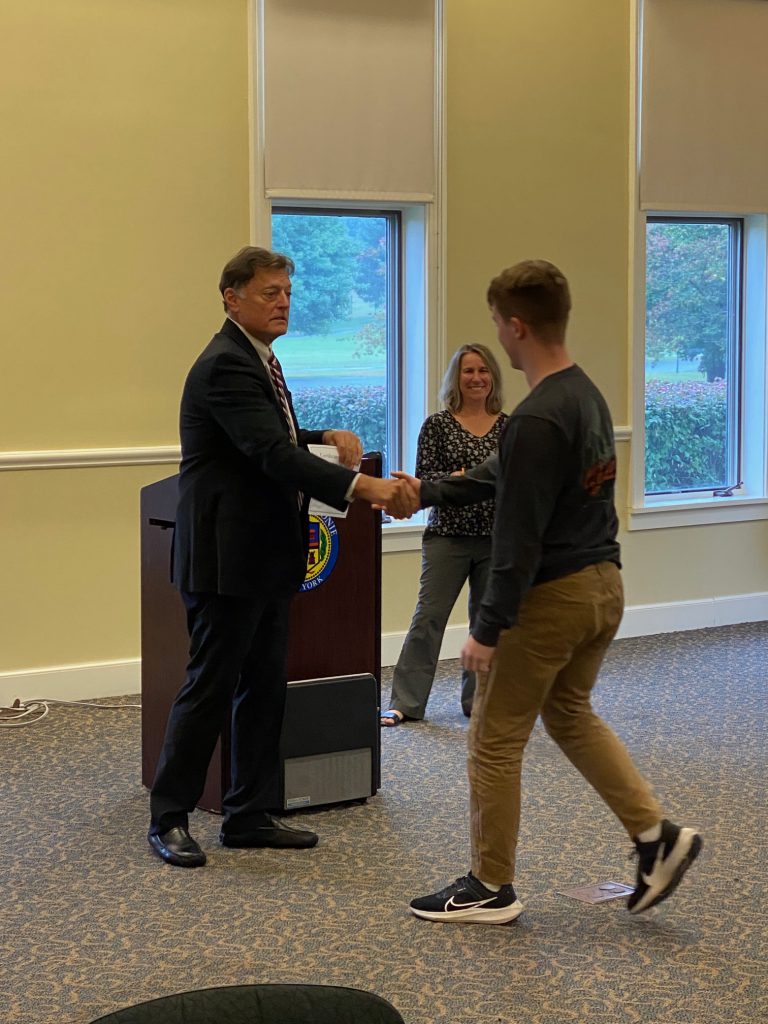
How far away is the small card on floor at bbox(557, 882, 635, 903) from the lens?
3270 millimetres

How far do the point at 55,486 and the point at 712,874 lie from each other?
3045mm

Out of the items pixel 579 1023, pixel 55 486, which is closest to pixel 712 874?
pixel 579 1023

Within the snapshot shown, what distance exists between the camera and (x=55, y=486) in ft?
17.3

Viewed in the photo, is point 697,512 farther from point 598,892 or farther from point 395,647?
point 598,892

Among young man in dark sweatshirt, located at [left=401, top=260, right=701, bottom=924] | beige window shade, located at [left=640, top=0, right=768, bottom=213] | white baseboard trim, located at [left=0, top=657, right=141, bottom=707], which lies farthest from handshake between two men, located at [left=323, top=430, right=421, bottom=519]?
beige window shade, located at [left=640, top=0, right=768, bottom=213]

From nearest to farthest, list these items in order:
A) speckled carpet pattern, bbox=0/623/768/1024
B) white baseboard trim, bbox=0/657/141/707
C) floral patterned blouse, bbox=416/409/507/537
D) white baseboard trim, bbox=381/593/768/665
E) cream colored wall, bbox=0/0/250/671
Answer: speckled carpet pattern, bbox=0/623/768/1024, floral patterned blouse, bbox=416/409/507/537, cream colored wall, bbox=0/0/250/671, white baseboard trim, bbox=0/657/141/707, white baseboard trim, bbox=381/593/768/665

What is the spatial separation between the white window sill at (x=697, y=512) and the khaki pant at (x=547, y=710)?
12.0ft

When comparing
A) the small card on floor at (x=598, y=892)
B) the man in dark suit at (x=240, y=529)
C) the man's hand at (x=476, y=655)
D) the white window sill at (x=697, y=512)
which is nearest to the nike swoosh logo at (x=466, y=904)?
the small card on floor at (x=598, y=892)

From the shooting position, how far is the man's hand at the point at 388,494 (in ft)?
10.9

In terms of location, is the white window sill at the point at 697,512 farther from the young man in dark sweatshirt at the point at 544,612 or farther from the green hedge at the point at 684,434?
the young man in dark sweatshirt at the point at 544,612

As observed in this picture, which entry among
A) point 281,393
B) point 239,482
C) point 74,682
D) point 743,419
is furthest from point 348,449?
point 743,419

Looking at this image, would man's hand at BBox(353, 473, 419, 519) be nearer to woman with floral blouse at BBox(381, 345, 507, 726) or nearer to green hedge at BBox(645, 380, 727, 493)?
woman with floral blouse at BBox(381, 345, 507, 726)

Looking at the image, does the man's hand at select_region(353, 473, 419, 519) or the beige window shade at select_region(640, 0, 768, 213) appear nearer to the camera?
the man's hand at select_region(353, 473, 419, 519)

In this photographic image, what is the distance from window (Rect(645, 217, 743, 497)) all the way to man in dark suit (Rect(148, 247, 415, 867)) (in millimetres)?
3630
